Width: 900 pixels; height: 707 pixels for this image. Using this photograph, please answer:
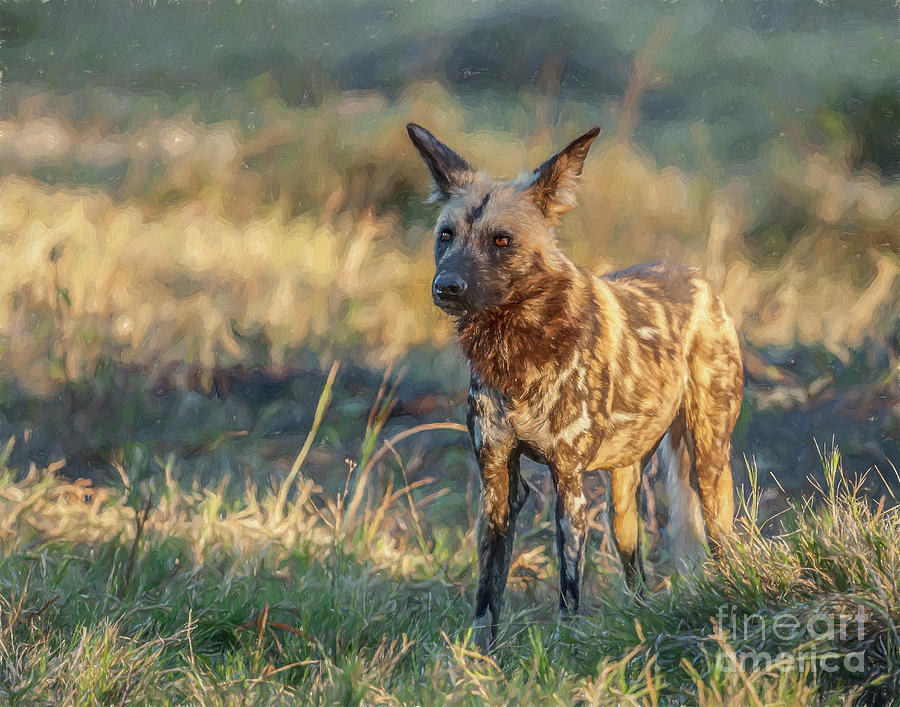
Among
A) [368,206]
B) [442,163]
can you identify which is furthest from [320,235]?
[442,163]

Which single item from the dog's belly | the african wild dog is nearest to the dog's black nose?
the african wild dog

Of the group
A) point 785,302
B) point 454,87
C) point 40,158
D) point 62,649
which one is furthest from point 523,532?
point 454,87

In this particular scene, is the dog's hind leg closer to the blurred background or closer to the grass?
the grass

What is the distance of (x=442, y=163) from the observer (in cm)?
379

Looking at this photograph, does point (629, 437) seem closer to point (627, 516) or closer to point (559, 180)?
point (627, 516)

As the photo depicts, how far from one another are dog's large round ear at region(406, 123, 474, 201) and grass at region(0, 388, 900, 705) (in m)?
1.19

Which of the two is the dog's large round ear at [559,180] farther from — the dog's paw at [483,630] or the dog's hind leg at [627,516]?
the dog's paw at [483,630]

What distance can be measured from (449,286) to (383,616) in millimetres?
1243

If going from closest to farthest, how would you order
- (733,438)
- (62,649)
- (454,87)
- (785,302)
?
Answer: (62,649)
(733,438)
(785,302)
(454,87)

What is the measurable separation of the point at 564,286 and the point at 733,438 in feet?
7.56

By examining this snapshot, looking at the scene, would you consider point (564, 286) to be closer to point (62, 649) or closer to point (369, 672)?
point (369, 672)

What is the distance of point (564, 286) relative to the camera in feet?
12.1

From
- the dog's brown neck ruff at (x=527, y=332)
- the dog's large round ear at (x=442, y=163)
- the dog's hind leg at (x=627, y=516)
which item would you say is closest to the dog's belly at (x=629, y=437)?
the dog's hind leg at (x=627, y=516)

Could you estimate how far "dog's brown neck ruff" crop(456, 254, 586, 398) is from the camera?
11.9 feet
